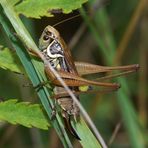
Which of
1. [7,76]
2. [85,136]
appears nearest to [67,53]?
[85,136]

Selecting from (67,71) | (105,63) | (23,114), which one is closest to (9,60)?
(23,114)

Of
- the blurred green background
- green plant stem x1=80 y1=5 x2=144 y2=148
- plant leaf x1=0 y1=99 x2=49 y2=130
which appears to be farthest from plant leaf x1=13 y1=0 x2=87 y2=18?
the blurred green background

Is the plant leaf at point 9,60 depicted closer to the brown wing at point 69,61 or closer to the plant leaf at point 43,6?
the plant leaf at point 43,6

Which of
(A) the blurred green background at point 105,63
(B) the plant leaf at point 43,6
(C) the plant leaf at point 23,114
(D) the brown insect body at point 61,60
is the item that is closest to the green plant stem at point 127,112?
(A) the blurred green background at point 105,63

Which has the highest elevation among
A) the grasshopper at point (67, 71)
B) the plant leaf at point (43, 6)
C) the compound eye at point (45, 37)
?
the plant leaf at point (43, 6)

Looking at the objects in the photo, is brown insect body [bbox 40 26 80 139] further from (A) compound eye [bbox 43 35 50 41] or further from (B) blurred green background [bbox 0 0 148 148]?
(B) blurred green background [bbox 0 0 148 148]

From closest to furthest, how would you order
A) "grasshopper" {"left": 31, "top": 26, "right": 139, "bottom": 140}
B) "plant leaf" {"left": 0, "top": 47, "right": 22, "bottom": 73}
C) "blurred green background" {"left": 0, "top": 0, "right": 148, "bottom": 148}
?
"plant leaf" {"left": 0, "top": 47, "right": 22, "bottom": 73}
"grasshopper" {"left": 31, "top": 26, "right": 139, "bottom": 140}
"blurred green background" {"left": 0, "top": 0, "right": 148, "bottom": 148}
